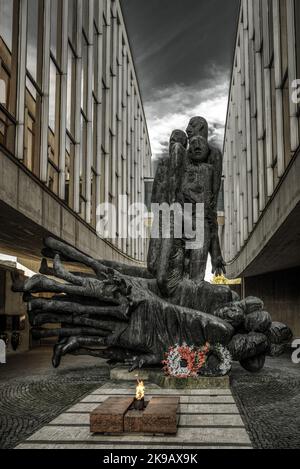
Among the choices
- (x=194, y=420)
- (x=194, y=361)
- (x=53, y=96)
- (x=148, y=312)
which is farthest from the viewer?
(x=53, y=96)

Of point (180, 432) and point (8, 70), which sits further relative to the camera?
point (8, 70)

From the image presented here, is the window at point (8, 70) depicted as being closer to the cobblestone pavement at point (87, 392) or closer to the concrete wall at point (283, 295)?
the cobblestone pavement at point (87, 392)

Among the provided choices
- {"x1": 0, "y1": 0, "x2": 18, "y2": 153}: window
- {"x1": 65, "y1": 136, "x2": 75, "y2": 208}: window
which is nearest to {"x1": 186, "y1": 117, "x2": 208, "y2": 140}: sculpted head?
{"x1": 0, "y1": 0, "x2": 18, "y2": 153}: window

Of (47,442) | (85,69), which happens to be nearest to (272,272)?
(85,69)

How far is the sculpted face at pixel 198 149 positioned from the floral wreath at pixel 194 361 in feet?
13.6

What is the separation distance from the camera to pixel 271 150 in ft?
57.7

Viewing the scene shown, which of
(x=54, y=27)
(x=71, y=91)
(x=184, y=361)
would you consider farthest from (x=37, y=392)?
(x=71, y=91)

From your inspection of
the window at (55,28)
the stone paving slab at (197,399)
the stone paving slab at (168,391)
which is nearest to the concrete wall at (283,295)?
the window at (55,28)

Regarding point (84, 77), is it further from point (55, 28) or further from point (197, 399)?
point (197, 399)

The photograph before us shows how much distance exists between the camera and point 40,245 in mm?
16906

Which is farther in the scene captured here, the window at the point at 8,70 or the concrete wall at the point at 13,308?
the concrete wall at the point at 13,308

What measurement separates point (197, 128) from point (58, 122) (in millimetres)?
7818

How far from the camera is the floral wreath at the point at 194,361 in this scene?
874 centimetres

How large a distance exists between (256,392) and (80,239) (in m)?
12.6
